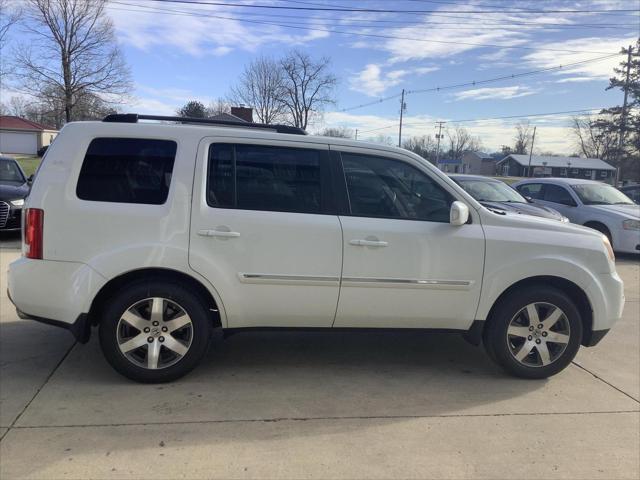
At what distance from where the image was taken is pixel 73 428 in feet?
10.3

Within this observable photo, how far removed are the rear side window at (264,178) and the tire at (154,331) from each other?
0.76 m

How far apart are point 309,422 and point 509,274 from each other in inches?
75.4

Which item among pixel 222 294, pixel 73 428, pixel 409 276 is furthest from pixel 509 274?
pixel 73 428

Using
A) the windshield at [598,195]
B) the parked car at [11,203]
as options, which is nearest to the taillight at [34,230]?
the parked car at [11,203]

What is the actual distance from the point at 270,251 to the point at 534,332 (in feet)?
7.30

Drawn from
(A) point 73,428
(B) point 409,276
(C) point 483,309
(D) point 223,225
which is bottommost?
(A) point 73,428

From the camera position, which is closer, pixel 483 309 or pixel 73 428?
pixel 73 428

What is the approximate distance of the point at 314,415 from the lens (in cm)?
343

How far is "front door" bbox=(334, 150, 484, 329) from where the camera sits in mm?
3795

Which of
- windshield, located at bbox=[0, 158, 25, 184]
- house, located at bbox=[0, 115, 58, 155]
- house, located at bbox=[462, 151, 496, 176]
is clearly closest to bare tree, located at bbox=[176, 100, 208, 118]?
house, located at bbox=[0, 115, 58, 155]

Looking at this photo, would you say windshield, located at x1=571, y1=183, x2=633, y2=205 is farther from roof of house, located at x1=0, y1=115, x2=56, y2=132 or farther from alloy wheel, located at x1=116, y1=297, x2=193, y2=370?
roof of house, located at x1=0, y1=115, x2=56, y2=132

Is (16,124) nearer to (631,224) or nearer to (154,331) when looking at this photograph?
(631,224)

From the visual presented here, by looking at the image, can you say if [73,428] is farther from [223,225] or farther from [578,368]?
[578,368]

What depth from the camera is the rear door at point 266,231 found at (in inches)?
143
